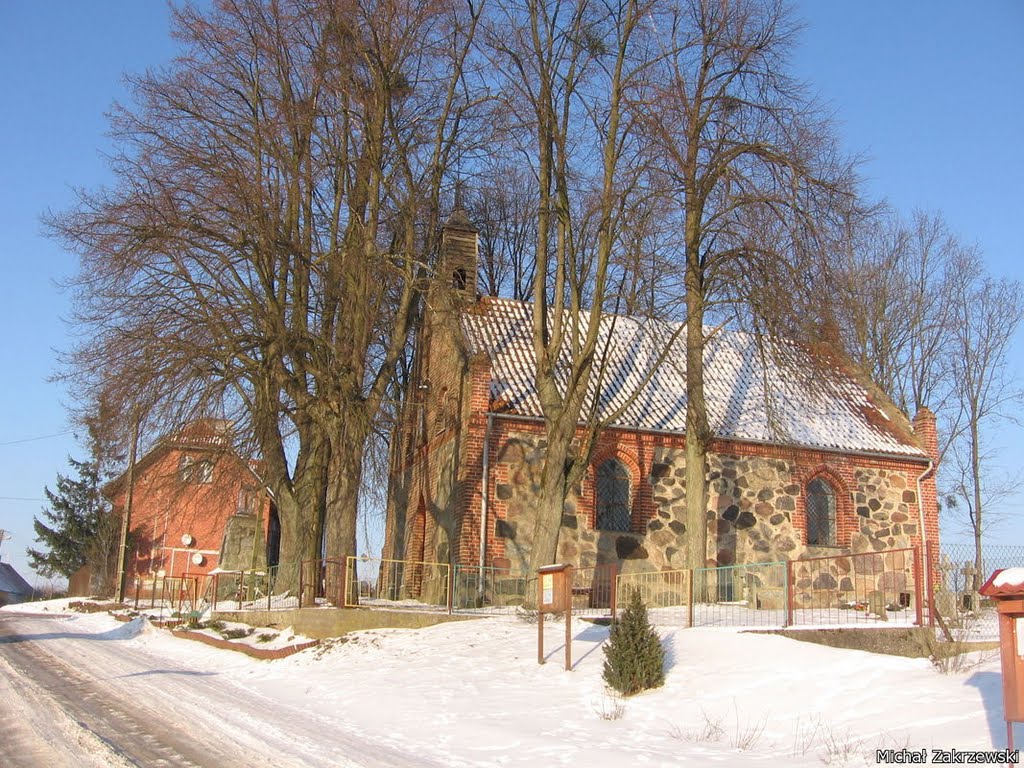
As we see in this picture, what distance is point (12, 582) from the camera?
60500 millimetres

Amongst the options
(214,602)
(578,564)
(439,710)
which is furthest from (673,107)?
(214,602)

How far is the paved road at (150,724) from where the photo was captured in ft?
27.0

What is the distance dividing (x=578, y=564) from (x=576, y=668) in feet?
30.3

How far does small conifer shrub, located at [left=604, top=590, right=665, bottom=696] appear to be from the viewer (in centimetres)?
1155

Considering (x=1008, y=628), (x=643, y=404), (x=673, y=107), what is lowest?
(x=1008, y=628)

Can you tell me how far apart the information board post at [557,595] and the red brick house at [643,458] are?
808 cm

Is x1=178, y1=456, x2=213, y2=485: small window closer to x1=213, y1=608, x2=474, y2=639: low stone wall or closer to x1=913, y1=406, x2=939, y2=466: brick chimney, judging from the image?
x1=213, y1=608, x2=474, y2=639: low stone wall

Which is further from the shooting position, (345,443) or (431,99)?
(431,99)

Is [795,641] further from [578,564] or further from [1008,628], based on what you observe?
[578,564]

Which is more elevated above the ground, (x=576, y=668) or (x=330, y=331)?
(x=330, y=331)

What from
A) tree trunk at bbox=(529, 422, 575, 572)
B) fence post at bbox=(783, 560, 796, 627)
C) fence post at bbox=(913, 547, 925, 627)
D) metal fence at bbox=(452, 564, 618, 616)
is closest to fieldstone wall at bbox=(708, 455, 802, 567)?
metal fence at bbox=(452, 564, 618, 616)

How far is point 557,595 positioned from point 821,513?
14.1 meters

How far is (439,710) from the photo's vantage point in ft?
36.6

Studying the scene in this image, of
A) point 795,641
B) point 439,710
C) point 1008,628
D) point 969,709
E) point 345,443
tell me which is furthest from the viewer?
point 345,443
